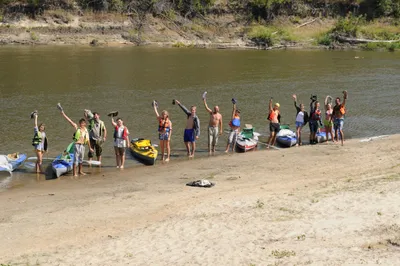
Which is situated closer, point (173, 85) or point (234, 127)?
point (234, 127)

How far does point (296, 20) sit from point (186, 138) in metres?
51.3

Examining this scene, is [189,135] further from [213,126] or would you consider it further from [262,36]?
[262,36]

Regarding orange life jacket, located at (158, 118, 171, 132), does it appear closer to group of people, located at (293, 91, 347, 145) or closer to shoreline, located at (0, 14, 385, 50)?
group of people, located at (293, 91, 347, 145)

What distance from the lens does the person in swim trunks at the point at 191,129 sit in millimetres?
16703

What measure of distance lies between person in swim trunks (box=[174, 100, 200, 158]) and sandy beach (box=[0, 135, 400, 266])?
1.97m

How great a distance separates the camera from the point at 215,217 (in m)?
10.6

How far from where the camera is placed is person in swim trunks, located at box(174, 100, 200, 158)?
54.8ft

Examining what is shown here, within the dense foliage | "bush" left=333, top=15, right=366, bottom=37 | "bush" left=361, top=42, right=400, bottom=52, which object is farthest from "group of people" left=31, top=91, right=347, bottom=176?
"bush" left=333, top=15, right=366, bottom=37

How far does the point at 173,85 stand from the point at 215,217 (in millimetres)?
22530

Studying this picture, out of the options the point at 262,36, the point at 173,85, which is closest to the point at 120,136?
the point at 173,85

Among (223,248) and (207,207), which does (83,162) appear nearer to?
(207,207)

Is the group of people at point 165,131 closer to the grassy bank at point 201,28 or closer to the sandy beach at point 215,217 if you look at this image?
the sandy beach at point 215,217

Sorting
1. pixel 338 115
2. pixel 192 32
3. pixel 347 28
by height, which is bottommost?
pixel 338 115

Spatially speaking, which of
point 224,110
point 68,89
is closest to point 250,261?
point 224,110
